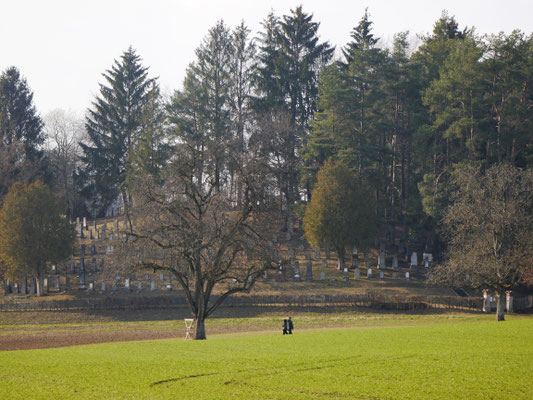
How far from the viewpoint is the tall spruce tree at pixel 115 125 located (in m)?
66.8

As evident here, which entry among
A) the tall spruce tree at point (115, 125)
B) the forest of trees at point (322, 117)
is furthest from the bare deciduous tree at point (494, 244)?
the tall spruce tree at point (115, 125)

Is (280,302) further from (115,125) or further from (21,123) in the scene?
(21,123)

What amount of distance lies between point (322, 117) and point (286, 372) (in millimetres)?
46258

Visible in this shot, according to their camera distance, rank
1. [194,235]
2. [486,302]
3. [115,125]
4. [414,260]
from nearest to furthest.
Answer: [194,235]
[486,302]
[414,260]
[115,125]

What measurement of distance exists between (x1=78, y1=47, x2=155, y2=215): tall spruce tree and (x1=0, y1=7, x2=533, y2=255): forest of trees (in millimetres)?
150

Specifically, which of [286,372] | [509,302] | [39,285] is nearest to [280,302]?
[509,302]

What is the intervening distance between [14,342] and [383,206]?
Answer: 3629 cm

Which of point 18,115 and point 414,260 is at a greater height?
point 18,115

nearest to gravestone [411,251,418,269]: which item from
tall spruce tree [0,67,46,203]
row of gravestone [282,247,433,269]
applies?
row of gravestone [282,247,433,269]

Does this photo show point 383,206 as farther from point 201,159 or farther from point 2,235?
point 2,235

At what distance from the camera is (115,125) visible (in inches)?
2645

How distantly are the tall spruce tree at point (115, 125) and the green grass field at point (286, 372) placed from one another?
4954 centimetres

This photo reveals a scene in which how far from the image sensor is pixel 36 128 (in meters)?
70.1

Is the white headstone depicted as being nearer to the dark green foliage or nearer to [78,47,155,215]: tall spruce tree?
[78,47,155,215]: tall spruce tree
